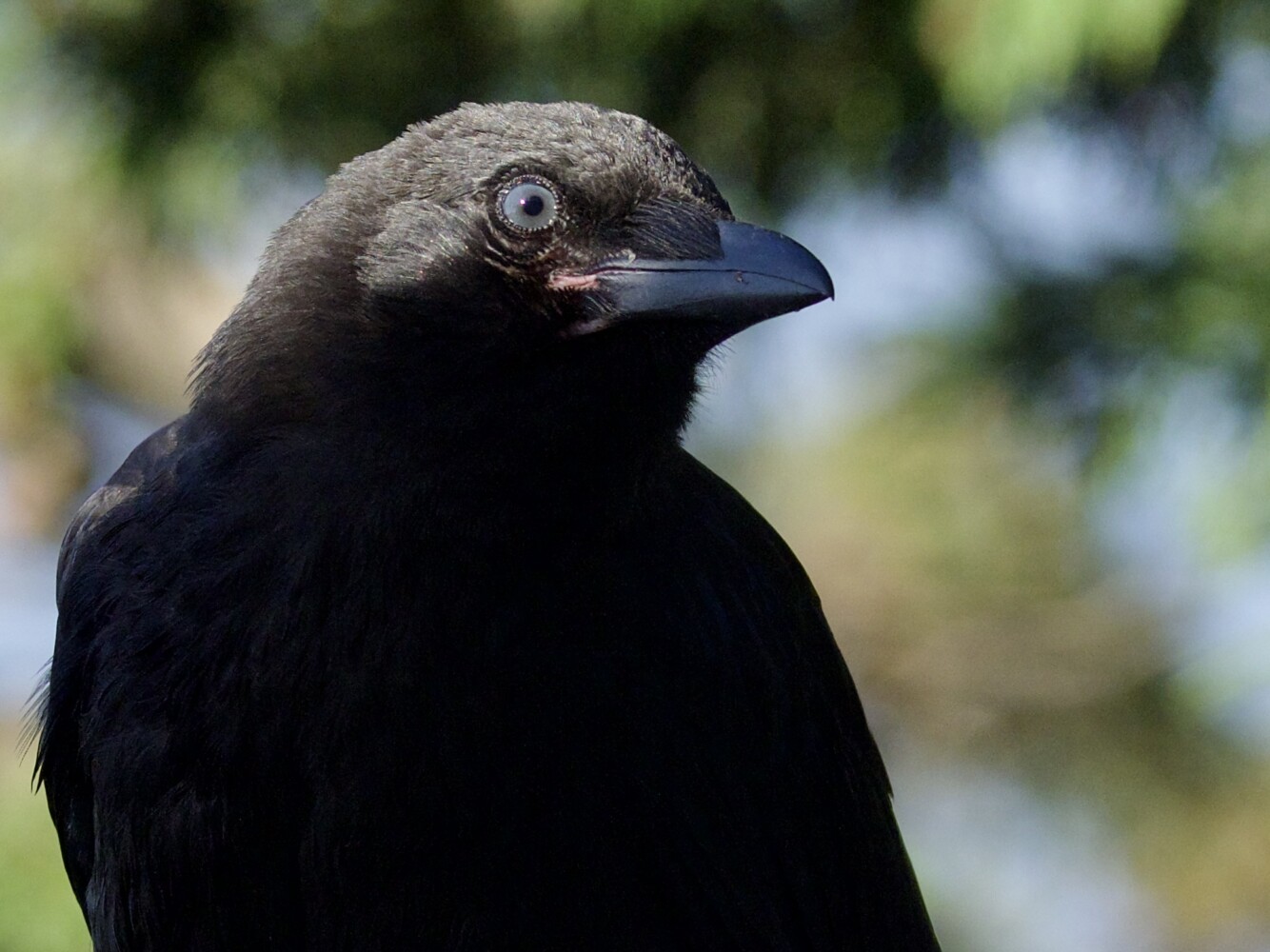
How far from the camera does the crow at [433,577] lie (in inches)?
91.9

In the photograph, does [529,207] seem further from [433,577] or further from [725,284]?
[433,577]

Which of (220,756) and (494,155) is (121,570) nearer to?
(220,756)

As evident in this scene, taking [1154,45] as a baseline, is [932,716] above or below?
below

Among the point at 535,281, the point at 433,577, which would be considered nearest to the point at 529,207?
the point at 535,281

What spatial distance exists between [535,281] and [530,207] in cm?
11

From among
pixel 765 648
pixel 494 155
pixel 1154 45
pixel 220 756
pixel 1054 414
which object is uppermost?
pixel 1154 45

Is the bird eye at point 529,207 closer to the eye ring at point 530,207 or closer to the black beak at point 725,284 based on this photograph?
the eye ring at point 530,207

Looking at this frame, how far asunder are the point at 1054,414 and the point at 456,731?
3.33 meters

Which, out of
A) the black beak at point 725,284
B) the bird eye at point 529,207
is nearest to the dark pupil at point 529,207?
the bird eye at point 529,207

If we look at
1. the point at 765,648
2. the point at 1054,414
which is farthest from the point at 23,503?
the point at 765,648

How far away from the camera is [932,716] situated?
613cm

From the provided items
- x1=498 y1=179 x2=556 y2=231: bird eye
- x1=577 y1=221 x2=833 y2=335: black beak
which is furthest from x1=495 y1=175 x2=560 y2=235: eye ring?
x1=577 y1=221 x2=833 y2=335: black beak

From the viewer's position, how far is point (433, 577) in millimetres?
2359

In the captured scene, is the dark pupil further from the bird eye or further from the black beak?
the black beak
